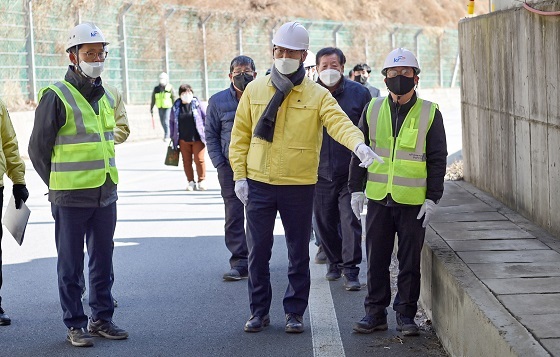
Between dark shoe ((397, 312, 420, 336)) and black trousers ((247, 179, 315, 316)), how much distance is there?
0.71 meters

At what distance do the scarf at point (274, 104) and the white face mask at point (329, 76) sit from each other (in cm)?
176

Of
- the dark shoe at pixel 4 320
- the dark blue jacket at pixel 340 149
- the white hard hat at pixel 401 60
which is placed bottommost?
the dark shoe at pixel 4 320

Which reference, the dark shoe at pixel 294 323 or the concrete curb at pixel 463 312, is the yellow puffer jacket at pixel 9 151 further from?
the concrete curb at pixel 463 312

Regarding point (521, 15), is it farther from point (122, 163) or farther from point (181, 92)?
point (122, 163)

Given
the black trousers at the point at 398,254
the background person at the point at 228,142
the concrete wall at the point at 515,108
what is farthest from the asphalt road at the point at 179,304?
the concrete wall at the point at 515,108

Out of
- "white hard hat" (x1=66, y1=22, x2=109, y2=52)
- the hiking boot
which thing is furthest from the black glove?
the hiking boot

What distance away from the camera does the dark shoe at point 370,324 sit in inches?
293

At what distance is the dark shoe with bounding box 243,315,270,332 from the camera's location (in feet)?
25.0

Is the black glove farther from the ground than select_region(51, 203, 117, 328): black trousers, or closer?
farther from the ground

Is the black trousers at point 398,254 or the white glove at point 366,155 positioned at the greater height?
the white glove at point 366,155

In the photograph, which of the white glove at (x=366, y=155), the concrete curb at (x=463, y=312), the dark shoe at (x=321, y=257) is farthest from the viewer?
the dark shoe at (x=321, y=257)

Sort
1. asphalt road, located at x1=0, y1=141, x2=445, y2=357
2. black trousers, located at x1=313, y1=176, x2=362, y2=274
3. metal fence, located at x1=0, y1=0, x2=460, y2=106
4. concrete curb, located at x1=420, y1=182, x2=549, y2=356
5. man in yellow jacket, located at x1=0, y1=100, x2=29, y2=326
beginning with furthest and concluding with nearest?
metal fence, located at x1=0, y1=0, x2=460, y2=106
black trousers, located at x1=313, y1=176, x2=362, y2=274
man in yellow jacket, located at x1=0, y1=100, x2=29, y2=326
asphalt road, located at x1=0, y1=141, x2=445, y2=357
concrete curb, located at x1=420, y1=182, x2=549, y2=356

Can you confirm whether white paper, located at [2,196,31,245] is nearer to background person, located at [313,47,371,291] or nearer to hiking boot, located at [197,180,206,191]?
background person, located at [313,47,371,291]

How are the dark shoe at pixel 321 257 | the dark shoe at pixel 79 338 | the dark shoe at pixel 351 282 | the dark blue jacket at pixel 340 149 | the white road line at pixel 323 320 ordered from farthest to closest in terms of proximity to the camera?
the dark shoe at pixel 321 257
the dark blue jacket at pixel 340 149
the dark shoe at pixel 351 282
the dark shoe at pixel 79 338
the white road line at pixel 323 320
